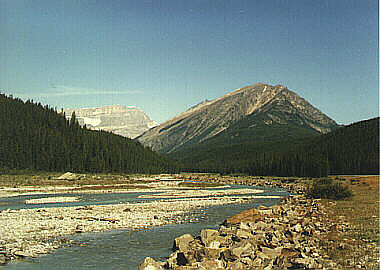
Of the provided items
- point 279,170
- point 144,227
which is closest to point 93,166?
point 279,170

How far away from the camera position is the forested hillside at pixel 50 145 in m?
143

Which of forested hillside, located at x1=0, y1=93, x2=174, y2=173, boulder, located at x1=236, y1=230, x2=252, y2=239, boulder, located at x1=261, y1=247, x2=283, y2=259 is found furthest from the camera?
forested hillside, located at x1=0, y1=93, x2=174, y2=173

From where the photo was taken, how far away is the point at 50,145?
150 metres

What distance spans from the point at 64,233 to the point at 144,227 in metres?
7.39

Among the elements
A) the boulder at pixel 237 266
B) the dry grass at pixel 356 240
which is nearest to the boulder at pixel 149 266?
the boulder at pixel 237 266

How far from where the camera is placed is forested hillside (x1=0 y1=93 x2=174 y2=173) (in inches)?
5620

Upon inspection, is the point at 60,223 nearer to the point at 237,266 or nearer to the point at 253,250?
the point at 253,250

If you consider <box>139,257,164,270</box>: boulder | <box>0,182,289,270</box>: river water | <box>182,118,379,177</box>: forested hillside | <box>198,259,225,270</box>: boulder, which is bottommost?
<box>0,182,289,270</box>: river water

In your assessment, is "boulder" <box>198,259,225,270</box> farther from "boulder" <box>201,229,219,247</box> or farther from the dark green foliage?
the dark green foliage

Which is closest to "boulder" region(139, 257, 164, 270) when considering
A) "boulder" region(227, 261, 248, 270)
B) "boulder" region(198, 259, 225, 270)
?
"boulder" region(198, 259, 225, 270)

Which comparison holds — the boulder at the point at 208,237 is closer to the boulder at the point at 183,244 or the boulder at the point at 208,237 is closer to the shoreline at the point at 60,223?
the boulder at the point at 183,244

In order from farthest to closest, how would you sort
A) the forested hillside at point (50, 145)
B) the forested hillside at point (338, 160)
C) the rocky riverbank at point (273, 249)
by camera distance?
the forested hillside at point (338, 160)
the forested hillside at point (50, 145)
the rocky riverbank at point (273, 249)

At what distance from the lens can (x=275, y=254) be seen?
19.5 m

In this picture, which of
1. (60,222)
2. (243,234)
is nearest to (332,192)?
(243,234)
